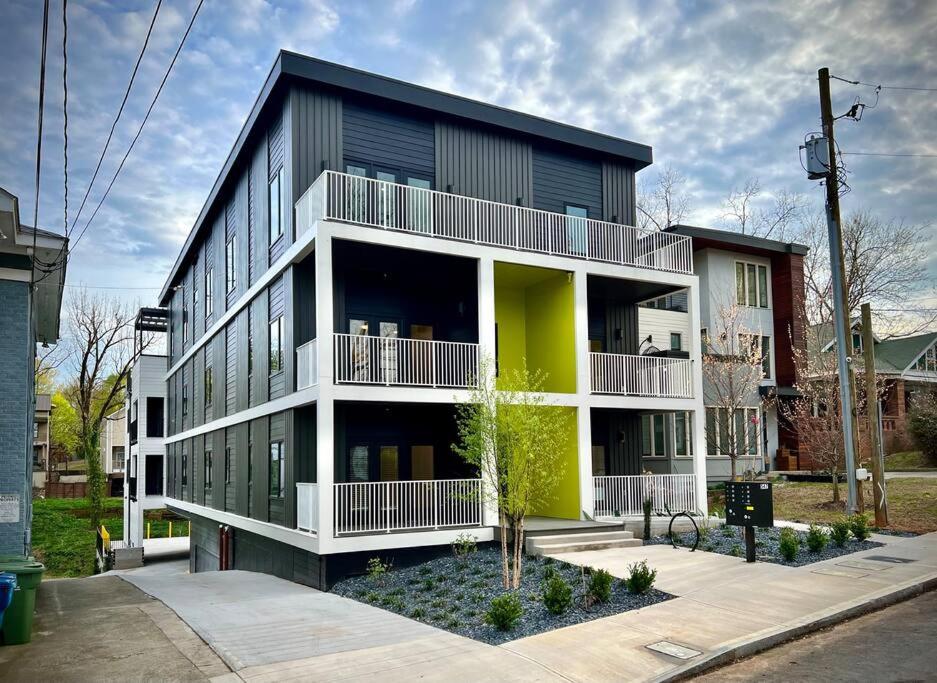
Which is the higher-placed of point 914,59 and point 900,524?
point 914,59

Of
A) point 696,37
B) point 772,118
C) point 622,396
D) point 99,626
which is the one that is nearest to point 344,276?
point 622,396

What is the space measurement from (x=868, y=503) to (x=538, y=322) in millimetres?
10614

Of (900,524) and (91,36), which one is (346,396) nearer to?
(91,36)

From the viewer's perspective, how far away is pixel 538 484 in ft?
Result: 43.7

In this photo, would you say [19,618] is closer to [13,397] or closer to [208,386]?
[13,397]

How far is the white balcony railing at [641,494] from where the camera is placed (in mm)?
18359

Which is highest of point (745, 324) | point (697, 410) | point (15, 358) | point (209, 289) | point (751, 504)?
point (209, 289)

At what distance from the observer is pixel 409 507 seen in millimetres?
16375

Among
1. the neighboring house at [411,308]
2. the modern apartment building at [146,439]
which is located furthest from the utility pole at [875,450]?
the modern apartment building at [146,439]

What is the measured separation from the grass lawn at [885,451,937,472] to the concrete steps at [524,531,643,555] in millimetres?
19954

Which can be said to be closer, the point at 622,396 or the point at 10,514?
the point at 10,514

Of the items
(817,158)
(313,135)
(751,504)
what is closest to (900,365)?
(817,158)

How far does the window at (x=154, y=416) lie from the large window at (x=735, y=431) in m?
26.6

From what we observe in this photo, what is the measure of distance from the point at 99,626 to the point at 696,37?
17762 millimetres
